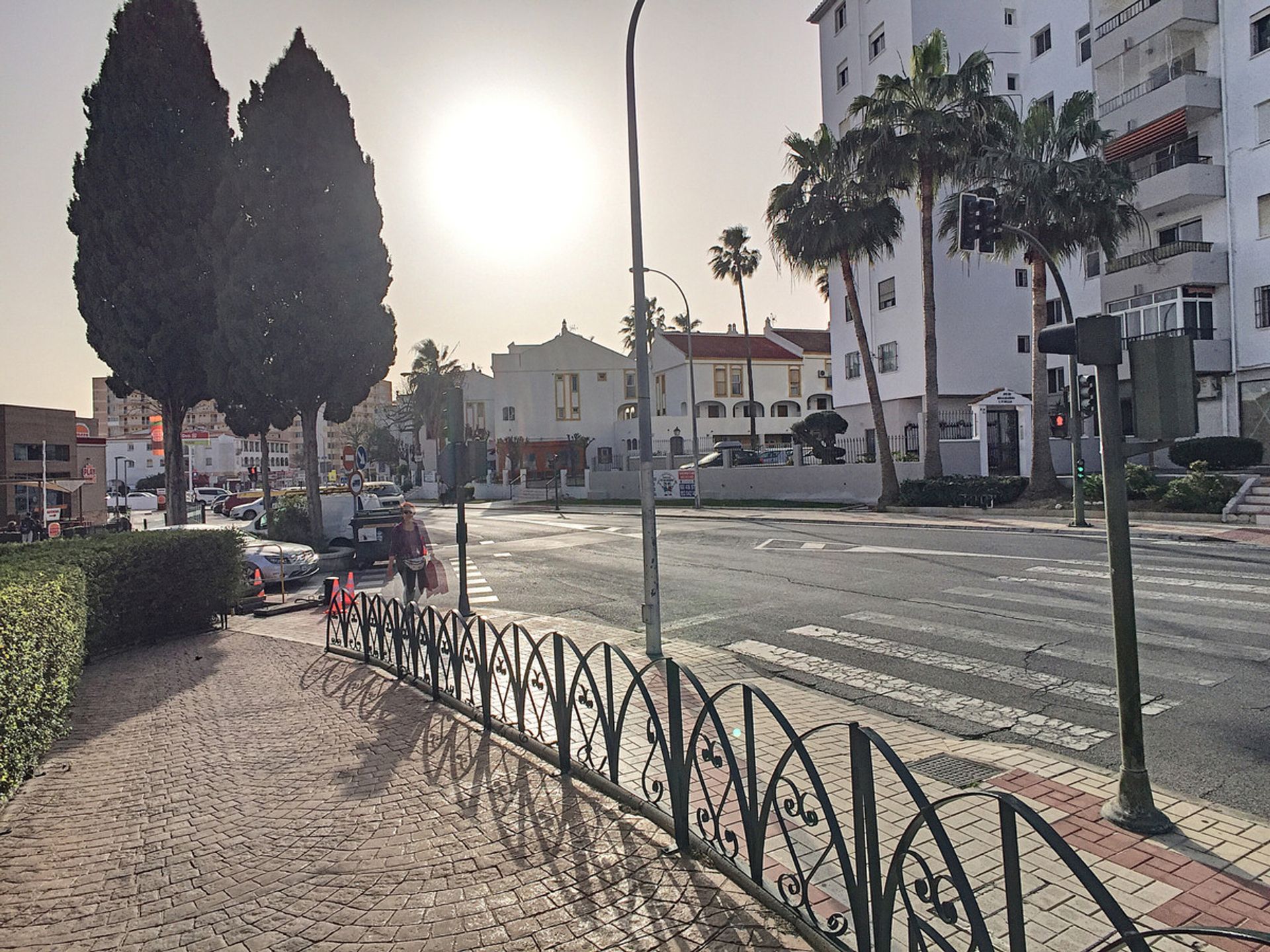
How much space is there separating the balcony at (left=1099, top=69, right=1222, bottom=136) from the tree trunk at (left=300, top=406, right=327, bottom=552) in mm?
29048

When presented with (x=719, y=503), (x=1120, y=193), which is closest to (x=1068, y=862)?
(x=1120, y=193)

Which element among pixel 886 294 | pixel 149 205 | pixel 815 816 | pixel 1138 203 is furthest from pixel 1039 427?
pixel 149 205

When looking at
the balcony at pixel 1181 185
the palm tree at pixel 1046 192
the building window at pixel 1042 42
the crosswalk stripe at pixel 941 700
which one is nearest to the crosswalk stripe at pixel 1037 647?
the crosswalk stripe at pixel 941 700

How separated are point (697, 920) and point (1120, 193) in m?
28.1

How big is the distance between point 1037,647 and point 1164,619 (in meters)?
2.18

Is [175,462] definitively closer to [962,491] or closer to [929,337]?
[929,337]

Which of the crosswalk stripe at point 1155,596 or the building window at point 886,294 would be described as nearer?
the crosswalk stripe at point 1155,596

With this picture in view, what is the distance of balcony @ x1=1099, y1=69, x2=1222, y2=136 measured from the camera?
2661 cm

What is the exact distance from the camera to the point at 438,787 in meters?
5.24

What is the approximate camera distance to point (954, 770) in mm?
5379

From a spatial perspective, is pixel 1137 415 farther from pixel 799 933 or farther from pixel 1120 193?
pixel 1120 193

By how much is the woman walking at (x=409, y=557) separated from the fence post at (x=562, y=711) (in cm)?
691

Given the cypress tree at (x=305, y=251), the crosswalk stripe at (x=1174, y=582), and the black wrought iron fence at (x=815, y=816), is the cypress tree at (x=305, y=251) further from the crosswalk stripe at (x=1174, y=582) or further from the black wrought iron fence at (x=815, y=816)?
the crosswalk stripe at (x=1174, y=582)

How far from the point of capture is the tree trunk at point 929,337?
27.2m
